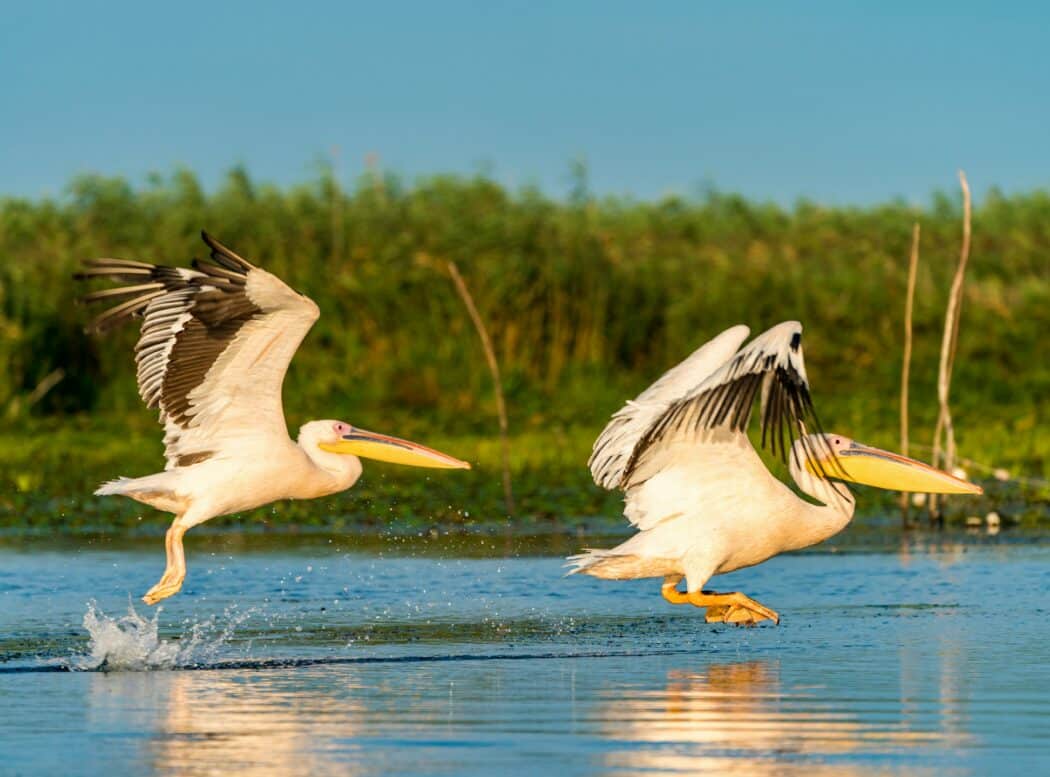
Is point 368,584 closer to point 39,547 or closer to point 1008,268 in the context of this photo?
point 39,547

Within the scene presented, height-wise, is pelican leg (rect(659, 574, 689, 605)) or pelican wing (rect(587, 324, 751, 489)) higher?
pelican wing (rect(587, 324, 751, 489))

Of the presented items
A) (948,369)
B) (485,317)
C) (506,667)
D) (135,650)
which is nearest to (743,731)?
(506,667)

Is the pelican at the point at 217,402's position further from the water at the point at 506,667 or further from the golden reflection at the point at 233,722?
the golden reflection at the point at 233,722

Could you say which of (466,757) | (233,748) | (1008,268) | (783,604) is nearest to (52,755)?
(233,748)

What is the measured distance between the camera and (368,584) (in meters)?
10.5

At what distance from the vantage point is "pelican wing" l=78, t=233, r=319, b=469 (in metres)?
8.70

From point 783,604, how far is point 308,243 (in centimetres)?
1097

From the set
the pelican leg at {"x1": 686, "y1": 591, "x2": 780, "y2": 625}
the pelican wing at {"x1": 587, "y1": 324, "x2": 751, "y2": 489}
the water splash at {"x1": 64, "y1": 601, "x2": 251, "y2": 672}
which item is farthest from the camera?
the pelican wing at {"x1": 587, "y1": 324, "x2": 751, "y2": 489}

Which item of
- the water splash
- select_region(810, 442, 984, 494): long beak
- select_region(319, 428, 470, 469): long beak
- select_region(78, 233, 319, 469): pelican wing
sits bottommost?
the water splash

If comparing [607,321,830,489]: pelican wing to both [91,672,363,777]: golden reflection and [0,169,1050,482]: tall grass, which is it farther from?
[0,169,1050,482]: tall grass

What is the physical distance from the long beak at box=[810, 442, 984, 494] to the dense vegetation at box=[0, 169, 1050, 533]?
557cm

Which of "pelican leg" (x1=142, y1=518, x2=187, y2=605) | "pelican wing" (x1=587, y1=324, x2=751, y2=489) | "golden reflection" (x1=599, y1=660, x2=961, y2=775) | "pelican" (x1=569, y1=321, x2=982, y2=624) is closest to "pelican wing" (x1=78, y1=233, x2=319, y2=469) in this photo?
"pelican leg" (x1=142, y1=518, x2=187, y2=605)

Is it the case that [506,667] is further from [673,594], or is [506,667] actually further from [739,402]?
[739,402]

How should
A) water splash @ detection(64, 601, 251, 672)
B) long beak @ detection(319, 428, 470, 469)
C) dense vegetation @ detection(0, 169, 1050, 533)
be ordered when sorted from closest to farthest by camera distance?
water splash @ detection(64, 601, 251, 672) → long beak @ detection(319, 428, 470, 469) → dense vegetation @ detection(0, 169, 1050, 533)
